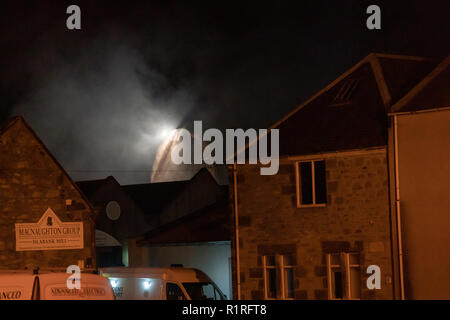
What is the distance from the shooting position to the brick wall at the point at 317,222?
27391mm

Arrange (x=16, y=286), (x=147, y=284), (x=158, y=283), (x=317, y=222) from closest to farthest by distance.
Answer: (x=16, y=286)
(x=158, y=283)
(x=147, y=284)
(x=317, y=222)

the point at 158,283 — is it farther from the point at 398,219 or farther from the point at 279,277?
the point at 398,219

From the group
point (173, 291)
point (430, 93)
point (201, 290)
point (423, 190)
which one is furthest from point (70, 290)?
point (430, 93)

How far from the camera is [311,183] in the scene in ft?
95.7

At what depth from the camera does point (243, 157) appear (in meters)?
30.9

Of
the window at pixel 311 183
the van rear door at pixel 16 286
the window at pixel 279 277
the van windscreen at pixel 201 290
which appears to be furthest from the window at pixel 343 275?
the van rear door at pixel 16 286

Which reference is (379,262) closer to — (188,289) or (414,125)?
(414,125)

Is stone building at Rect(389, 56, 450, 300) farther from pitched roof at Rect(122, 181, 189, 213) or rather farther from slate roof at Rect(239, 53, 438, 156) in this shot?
pitched roof at Rect(122, 181, 189, 213)

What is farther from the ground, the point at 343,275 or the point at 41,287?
the point at 343,275

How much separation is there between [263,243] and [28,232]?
337 inches

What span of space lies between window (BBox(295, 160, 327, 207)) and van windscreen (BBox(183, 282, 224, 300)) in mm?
4899

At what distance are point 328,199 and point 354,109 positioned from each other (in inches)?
144
